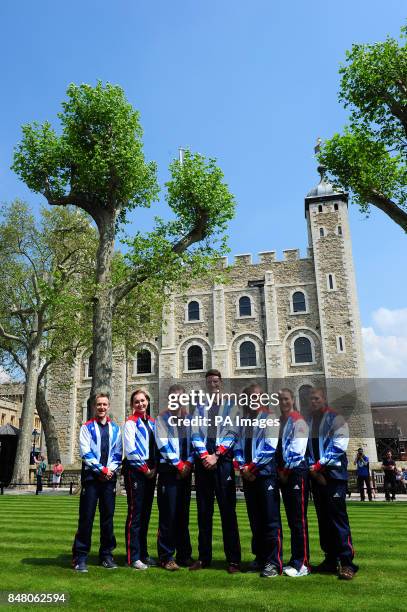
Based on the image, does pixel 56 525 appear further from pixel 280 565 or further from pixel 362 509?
pixel 362 509

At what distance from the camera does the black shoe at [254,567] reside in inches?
205

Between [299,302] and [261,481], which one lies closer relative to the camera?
[261,481]

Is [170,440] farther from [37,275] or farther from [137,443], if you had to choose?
[37,275]

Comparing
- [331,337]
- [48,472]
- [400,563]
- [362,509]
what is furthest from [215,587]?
[331,337]

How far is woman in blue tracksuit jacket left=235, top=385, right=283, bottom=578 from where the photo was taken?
5.15 m

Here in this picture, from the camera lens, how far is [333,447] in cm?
527

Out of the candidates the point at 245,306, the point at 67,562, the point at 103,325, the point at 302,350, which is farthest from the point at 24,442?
the point at 67,562

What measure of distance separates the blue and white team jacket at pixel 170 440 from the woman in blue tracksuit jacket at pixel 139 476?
22 cm

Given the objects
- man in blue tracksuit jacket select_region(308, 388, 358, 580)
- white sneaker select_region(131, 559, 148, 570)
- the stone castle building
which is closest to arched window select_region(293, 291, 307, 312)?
the stone castle building

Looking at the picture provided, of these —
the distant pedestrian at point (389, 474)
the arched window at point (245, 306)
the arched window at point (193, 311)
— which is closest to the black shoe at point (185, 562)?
the distant pedestrian at point (389, 474)

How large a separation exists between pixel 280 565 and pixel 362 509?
8294 mm

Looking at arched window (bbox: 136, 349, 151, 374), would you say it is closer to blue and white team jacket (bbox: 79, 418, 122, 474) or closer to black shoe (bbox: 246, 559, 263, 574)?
blue and white team jacket (bbox: 79, 418, 122, 474)

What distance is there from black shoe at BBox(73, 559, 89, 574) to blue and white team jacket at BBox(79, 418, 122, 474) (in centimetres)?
92

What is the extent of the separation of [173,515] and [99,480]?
95 centimetres
